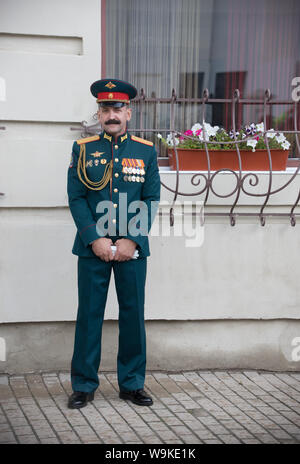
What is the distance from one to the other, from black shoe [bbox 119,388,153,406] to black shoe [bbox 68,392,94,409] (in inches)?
8.8

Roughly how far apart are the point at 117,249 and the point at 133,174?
46 centimetres

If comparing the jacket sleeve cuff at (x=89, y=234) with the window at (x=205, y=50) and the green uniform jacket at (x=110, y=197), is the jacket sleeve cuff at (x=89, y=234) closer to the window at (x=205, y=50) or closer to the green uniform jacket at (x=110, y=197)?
the green uniform jacket at (x=110, y=197)

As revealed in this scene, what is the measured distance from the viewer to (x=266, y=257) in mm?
4660

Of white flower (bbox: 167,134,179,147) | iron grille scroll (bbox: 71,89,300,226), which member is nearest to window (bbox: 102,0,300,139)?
iron grille scroll (bbox: 71,89,300,226)

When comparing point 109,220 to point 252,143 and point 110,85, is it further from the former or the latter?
point 252,143

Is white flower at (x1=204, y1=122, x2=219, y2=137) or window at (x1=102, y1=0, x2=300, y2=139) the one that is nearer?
white flower at (x1=204, y1=122, x2=219, y2=137)

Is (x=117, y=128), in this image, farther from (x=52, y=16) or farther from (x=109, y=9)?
(x=109, y=9)

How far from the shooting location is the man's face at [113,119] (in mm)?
A: 3801

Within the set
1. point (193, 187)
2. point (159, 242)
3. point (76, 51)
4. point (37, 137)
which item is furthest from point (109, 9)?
point (159, 242)

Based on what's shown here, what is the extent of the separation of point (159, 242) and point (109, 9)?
5.79ft

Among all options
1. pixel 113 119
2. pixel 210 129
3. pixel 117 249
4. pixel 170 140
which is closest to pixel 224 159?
pixel 210 129

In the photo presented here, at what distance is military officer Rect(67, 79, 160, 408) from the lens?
3811mm

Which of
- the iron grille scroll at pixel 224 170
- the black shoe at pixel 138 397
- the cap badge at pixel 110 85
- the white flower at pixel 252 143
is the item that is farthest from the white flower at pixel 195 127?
the black shoe at pixel 138 397

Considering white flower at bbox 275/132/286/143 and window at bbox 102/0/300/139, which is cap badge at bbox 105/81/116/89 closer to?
window at bbox 102/0/300/139
